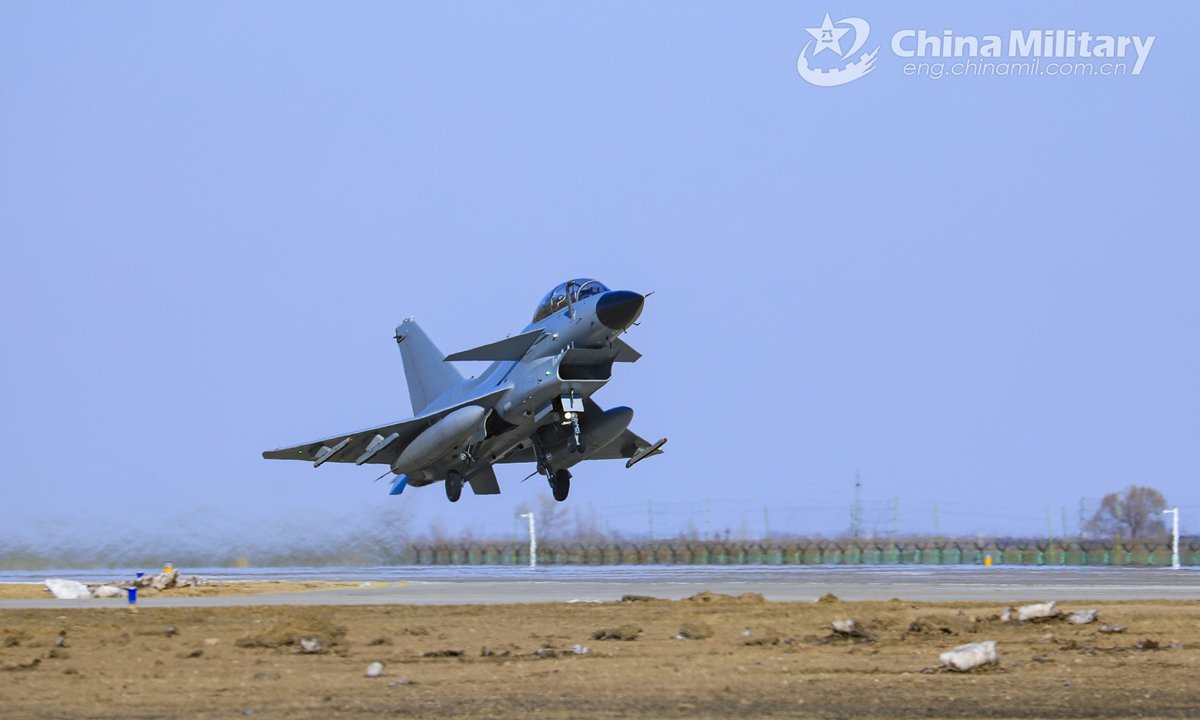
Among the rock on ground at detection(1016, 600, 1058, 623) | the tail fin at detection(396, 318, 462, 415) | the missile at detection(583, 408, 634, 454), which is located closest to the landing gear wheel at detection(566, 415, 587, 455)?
the missile at detection(583, 408, 634, 454)

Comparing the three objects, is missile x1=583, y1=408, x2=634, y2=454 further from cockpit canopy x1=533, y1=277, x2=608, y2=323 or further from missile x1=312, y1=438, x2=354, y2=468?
missile x1=312, y1=438, x2=354, y2=468

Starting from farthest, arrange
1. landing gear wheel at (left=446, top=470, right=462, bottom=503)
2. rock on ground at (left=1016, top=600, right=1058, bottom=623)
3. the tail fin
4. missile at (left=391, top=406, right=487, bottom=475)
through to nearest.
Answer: the tail fin
landing gear wheel at (left=446, top=470, right=462, bottom=503)
missile at (left=391, top=406, right=487, bottom=475)
rock on ground at (left=1016, top=600, right=1058, bottom=623)

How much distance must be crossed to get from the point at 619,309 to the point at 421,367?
1245 centimetres

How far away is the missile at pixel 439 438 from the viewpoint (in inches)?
1019

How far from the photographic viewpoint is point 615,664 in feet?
35.9

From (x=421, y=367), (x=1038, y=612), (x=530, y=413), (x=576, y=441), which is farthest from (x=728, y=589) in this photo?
(x=421, y=367)

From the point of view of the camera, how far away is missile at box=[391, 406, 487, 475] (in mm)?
25891

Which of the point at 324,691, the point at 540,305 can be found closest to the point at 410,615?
the point at 324,691

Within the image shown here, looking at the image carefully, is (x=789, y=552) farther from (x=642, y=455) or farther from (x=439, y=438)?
(x=439, y=438)

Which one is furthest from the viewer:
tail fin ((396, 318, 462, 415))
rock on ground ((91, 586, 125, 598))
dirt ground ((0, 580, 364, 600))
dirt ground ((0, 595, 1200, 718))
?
tail fin ((396, 318, 462, 415))

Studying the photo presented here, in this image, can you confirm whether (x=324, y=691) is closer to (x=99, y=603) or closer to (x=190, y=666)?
(x=190, y=666)

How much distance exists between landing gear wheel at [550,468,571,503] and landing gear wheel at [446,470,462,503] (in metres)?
2.58

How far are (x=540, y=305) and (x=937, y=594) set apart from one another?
12.0m

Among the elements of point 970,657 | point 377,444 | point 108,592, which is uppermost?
point 377,444
